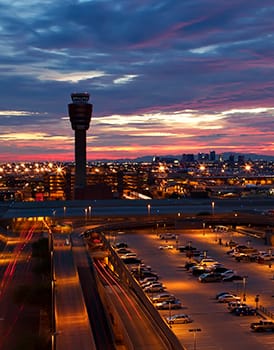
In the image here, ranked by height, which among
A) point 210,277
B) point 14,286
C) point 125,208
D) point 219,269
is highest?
point 219,269

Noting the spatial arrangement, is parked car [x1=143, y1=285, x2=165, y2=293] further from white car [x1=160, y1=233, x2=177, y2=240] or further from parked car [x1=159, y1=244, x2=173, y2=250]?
white car [x1=160, y1=233, x2=177, y2=240]

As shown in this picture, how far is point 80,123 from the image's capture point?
11581 cm

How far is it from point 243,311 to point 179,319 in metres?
2.51

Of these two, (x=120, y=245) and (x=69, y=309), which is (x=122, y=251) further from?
(x=69, y=309)

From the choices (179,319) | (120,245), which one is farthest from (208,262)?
(179,319)

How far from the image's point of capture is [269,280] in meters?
29.5

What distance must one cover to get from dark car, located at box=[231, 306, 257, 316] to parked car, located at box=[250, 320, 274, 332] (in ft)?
4.91

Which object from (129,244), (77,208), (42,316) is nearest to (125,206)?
(77,208)

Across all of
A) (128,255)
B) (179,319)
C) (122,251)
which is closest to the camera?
(179,319)

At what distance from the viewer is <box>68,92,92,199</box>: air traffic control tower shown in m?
114

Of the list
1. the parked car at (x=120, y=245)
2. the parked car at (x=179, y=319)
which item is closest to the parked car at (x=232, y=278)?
the parked car at (x=179, y=319)

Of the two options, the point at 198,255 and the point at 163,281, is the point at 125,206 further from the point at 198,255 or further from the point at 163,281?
the point at 163,281

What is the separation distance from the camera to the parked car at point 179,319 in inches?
868

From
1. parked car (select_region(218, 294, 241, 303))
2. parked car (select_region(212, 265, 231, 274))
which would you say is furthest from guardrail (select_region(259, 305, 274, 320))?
parked car (select_region(212, 265, 231, 274))
